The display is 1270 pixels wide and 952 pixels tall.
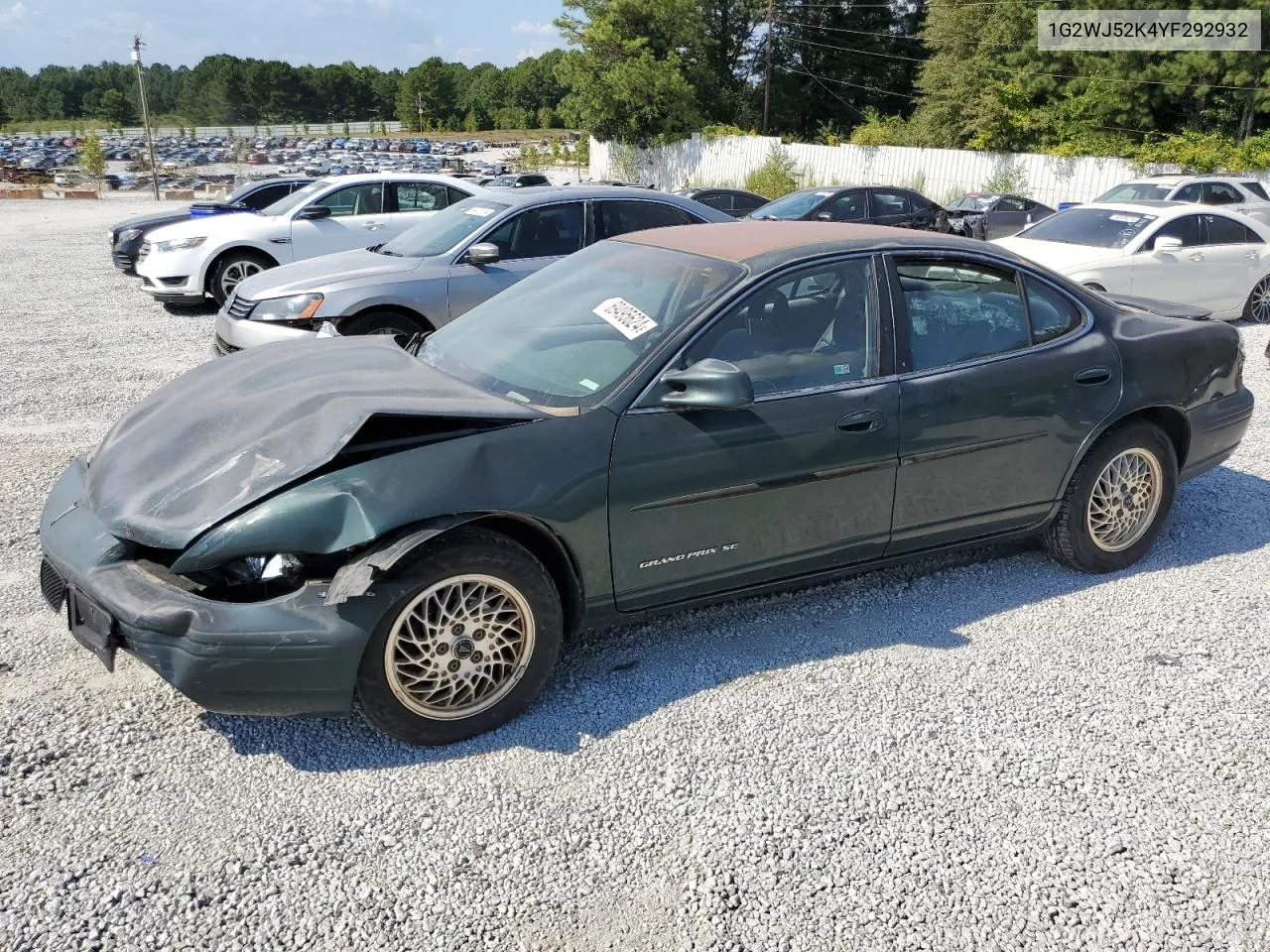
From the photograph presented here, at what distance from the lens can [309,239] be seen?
37.0 ft

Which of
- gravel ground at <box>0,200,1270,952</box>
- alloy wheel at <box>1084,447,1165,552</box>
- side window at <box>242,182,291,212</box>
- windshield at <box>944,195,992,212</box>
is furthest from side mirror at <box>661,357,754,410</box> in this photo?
windshield at <box>944,195,992,212</box>

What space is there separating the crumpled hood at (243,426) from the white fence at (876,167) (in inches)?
993

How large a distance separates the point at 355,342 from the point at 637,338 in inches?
55.1

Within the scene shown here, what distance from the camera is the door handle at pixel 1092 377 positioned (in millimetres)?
4219

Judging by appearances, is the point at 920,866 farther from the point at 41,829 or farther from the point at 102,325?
the point at 102,325

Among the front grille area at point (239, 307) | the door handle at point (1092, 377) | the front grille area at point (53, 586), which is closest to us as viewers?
the front grille area at point (53, 586)

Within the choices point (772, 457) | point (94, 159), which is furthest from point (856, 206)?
point (94, 159)

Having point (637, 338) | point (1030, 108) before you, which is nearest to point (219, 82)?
point (1030, 108)

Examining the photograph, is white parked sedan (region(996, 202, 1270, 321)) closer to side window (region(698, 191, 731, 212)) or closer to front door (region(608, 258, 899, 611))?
front door (region(608, 258, 899, 611))

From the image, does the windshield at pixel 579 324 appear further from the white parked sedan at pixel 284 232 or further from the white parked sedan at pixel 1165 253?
the white parked sedan at pixel 284 232

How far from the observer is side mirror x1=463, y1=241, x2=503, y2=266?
25.4 feet

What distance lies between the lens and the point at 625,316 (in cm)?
374

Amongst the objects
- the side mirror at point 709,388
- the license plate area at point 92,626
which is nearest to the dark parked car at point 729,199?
the side mirror at point 709,388

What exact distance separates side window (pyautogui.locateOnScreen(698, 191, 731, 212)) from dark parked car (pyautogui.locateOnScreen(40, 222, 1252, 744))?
1441 cm
